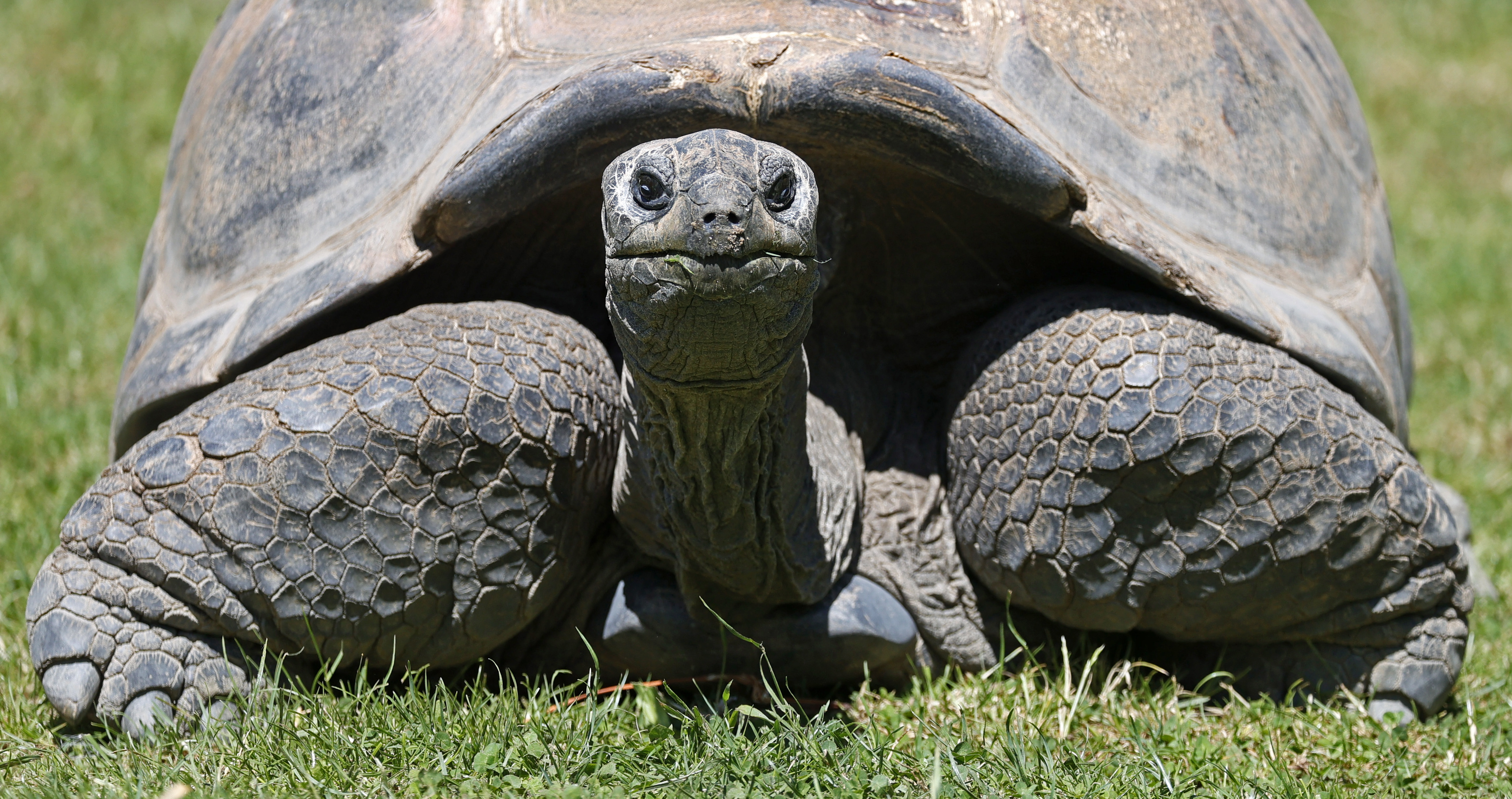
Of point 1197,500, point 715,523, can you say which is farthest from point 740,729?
point 1197,500

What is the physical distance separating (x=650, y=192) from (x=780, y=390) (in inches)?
18.7

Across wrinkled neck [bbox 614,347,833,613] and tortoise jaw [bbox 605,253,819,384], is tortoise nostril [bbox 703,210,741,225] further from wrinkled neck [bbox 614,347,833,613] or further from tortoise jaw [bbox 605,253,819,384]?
wrinkled neck [bbox 614,347,833,613]

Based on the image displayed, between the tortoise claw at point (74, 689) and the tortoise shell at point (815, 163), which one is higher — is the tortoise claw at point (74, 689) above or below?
below

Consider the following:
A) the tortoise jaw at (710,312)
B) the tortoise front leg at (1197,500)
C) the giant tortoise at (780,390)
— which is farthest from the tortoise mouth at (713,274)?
the tortoise front leg at (1197,500)

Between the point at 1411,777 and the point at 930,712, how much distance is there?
860 millimetres

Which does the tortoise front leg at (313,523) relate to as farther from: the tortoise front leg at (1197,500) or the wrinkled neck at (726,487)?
the tortoise front leg at (1197,500)

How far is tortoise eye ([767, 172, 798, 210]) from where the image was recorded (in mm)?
1865

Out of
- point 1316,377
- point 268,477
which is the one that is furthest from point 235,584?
point 1316,377

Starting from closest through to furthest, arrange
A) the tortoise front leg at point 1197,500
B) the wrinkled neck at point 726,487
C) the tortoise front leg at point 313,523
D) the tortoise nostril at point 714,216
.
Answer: the tortoise nostril at point 714,216, the wrinkled neck at point 726,487, the tortoise front leg at point 313,523, the tortoise front leg at point 1197,500

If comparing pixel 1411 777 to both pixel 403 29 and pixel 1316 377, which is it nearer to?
pixel 1316 377

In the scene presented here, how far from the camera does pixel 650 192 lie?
1883 mm

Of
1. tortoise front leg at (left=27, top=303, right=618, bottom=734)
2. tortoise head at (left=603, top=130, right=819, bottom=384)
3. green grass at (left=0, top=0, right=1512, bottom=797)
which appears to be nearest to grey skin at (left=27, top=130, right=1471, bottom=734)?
tortoise front leg at (left=27, top=303, right=618, bottom=734)

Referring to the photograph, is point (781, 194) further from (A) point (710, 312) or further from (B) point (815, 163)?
(B) point (815, 163)

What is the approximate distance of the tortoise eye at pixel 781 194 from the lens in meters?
1.87
